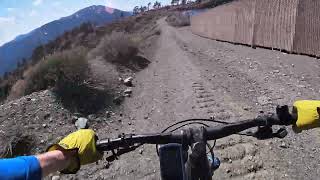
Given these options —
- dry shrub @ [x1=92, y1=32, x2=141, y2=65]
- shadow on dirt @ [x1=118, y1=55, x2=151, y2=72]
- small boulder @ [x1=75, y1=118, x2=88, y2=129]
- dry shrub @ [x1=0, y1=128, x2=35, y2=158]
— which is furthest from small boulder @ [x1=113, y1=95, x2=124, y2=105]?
dry shrub @ [x1=92, y1=32, x2=141, y2=65]

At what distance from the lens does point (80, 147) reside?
2590 millimetres

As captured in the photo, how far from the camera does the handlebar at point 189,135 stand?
2641 millimetres

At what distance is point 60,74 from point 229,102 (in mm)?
5976

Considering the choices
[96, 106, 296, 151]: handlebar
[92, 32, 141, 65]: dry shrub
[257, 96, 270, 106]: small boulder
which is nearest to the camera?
[96, 106, 296, 151]: handlebar

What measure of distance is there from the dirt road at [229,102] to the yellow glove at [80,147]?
451 centimetres

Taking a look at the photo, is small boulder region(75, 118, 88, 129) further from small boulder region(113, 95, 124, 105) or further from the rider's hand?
the rider's hand

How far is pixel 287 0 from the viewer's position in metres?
17.5

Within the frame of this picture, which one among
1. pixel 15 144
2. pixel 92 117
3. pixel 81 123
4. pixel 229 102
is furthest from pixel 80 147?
pixel 92 117

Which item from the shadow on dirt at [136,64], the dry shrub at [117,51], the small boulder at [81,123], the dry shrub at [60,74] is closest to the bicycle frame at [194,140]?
Result: the small boulder at [81,123]

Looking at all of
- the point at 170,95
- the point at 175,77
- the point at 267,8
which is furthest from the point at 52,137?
the point at 267,8

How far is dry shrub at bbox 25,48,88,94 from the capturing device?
13953 millimetres

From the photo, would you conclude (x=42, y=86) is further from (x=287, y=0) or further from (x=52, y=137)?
(x=287, y=0)

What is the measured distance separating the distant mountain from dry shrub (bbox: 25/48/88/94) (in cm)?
9224

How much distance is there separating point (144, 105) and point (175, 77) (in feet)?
12.4
